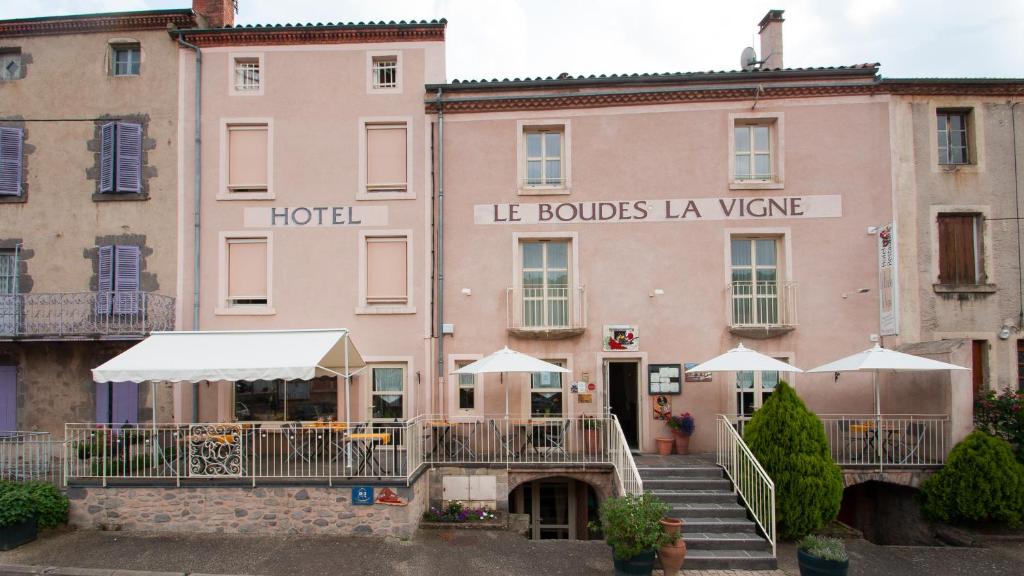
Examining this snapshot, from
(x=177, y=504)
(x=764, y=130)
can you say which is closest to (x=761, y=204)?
(x=764, y=130)

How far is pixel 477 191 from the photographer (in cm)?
1381

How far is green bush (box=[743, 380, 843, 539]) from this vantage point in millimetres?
10008

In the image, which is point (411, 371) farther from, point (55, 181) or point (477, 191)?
point (55, 181)

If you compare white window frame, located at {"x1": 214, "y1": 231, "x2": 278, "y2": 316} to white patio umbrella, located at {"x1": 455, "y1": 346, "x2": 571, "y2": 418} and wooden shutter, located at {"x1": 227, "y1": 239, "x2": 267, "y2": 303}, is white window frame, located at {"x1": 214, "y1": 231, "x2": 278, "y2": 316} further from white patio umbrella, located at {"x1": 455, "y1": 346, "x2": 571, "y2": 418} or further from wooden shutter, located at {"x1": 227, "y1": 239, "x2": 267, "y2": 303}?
white patio umbrella, located at {"x1": 455, "y1": 346, "x2": 571, "y2": 418}

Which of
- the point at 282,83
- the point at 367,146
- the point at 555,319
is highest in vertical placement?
the point at 282,83

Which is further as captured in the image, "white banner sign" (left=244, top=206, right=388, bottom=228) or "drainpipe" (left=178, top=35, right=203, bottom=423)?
"white banner sign" (left=244, top=206, right=388, bottom=228)

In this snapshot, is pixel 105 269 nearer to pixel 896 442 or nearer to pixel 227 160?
pixel 227 160

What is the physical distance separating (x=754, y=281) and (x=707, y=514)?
5419mm

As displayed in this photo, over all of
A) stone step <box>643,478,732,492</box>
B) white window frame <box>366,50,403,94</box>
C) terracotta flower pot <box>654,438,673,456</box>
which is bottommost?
stone step <box>643,478,732,492</box>

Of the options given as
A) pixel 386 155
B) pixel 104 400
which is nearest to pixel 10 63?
pixel 104 400

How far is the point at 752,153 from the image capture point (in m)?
13.8

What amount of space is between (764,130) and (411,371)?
30.4 feet

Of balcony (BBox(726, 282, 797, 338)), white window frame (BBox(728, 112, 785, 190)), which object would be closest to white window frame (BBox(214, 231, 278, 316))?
balcony (BBox(726, 282, 797, 338))

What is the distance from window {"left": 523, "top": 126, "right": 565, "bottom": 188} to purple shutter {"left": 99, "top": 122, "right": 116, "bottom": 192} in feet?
29.8
